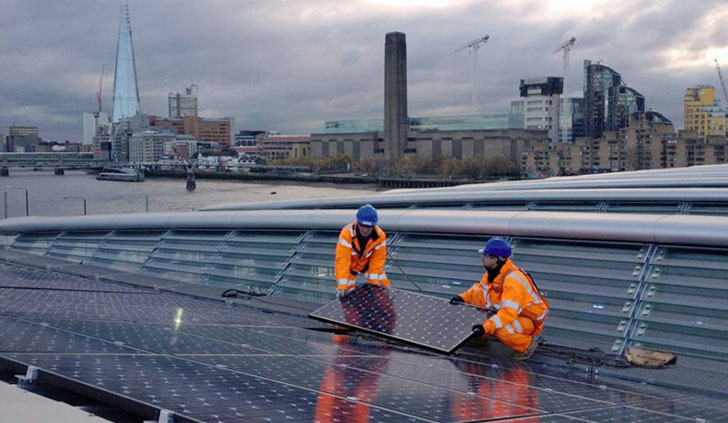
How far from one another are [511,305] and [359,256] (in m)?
2.50

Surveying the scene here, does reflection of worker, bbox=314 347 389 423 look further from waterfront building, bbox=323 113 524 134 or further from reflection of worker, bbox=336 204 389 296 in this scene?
waterfront building, bbox=323 113 524 134

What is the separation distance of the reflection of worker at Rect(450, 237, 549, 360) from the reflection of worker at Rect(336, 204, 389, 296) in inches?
66.8

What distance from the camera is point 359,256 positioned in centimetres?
926

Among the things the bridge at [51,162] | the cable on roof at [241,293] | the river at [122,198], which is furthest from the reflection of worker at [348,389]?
the bridge at [51,162]

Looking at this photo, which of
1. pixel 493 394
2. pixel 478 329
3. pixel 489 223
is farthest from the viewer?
pixel 489 223

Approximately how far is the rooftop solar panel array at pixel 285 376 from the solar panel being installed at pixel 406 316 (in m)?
Result: 0.17

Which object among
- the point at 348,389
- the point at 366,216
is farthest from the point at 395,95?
the point at 348,389

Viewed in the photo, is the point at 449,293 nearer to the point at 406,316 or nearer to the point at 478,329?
the point at 406,316

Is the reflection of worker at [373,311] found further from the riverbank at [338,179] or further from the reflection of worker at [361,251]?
the riverbank at [338,179]

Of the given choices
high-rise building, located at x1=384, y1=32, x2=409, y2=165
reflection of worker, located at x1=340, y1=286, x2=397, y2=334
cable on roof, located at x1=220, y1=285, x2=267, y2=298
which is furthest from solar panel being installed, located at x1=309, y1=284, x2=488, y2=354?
high-rise building, located at x1=384, y1=32, x2=409, y2=165

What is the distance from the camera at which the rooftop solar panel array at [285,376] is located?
418 cm

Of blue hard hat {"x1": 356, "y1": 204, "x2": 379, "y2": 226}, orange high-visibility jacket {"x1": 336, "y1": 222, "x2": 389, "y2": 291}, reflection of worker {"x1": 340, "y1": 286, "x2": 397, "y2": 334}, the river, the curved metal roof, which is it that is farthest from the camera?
the river

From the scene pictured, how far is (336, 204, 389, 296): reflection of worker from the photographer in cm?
892

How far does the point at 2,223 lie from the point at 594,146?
125392mm
